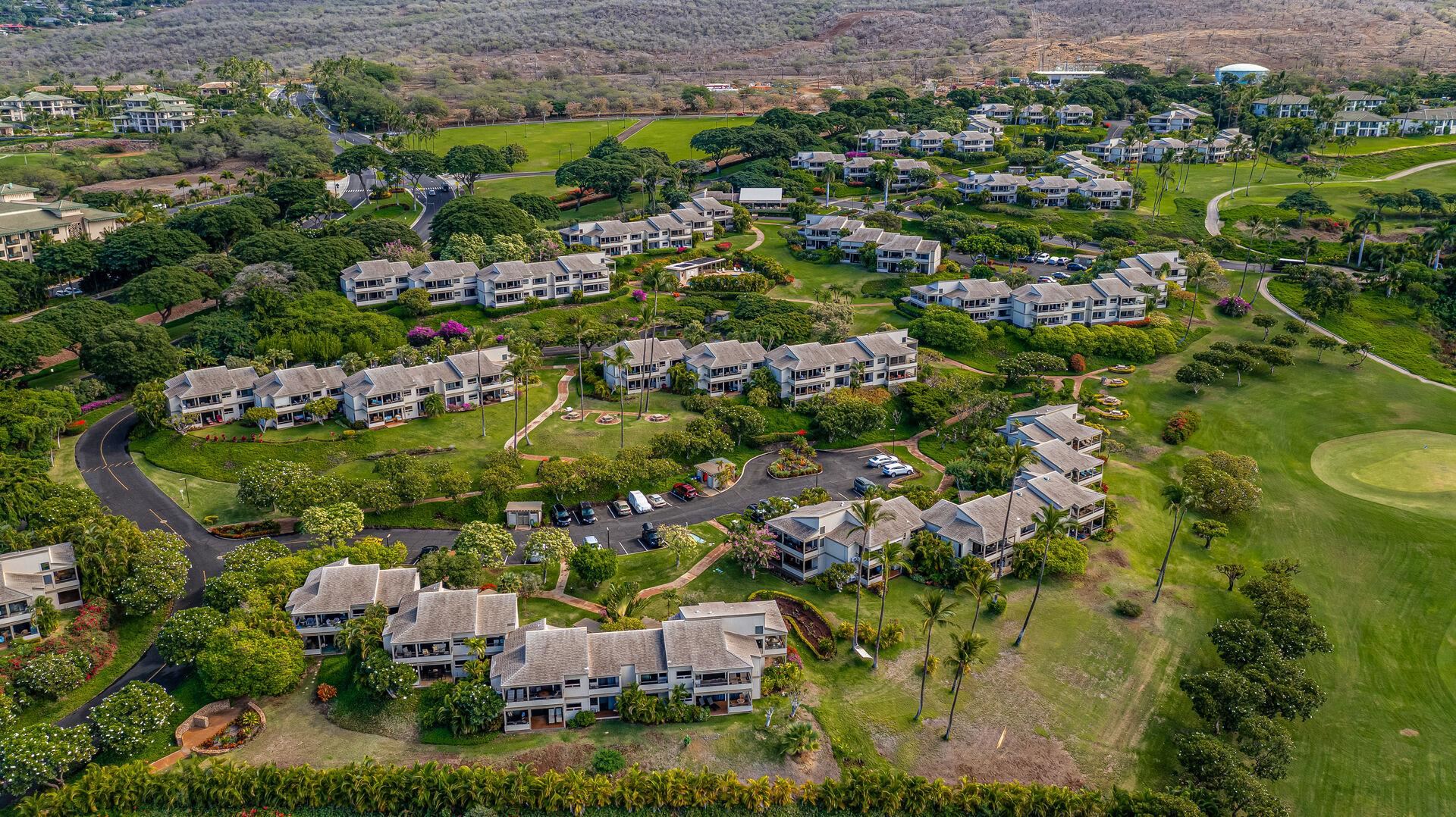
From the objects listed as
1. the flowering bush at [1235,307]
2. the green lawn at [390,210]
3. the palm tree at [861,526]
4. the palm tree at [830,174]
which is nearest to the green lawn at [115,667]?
the palm tree at [861,526]

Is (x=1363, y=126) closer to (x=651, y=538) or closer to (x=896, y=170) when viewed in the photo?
(x=896, y=170)

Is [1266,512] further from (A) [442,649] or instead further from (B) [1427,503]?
(A) [442,649]

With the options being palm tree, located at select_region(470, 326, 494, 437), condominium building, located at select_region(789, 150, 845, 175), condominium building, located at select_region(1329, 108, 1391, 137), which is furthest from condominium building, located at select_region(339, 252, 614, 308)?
condominium building, located at select_region(1329, 108, 1391, 137)

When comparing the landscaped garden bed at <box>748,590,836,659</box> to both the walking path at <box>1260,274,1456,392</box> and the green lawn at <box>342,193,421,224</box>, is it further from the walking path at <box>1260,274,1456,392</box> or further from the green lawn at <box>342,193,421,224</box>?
the green lawn at <box>342,193,421,224</box>

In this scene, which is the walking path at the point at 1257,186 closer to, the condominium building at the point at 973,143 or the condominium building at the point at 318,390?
the condominium building at the point at 973,143

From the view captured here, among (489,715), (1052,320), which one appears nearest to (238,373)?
(489,715)

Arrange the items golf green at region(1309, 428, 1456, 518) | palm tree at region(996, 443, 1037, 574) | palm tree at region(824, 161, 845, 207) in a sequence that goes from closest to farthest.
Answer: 1. palm tree at region(996, 443, 1037, 574)
2. golf green at region(1309, 428, 1456, 518)
3. palm tree at region(824, 161, 845, 207)
